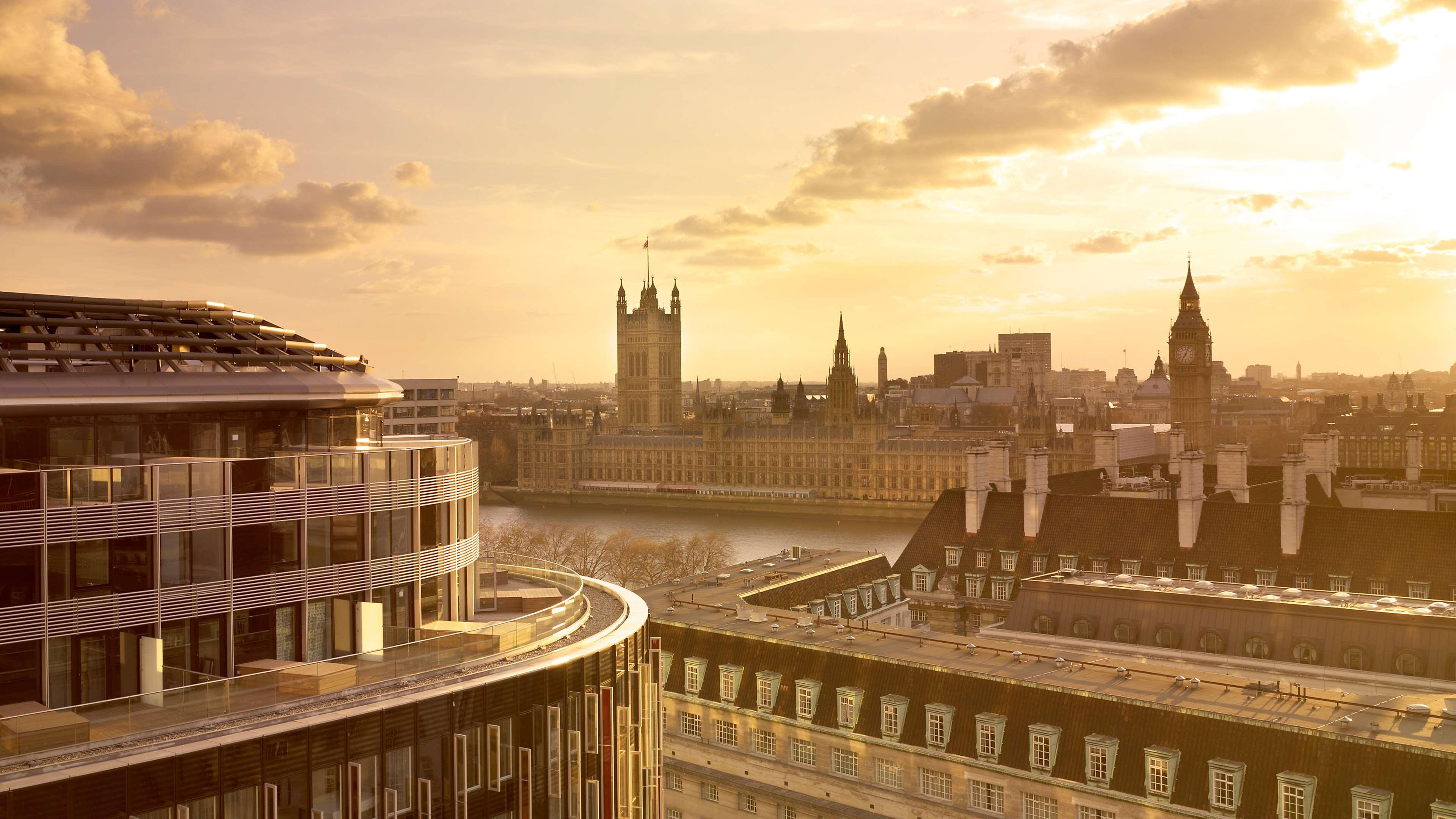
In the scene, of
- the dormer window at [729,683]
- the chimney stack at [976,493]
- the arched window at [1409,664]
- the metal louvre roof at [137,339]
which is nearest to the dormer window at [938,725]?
the dormer window at [729,683]

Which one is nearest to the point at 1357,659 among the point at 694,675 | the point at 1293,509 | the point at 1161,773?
the point at 1161,773

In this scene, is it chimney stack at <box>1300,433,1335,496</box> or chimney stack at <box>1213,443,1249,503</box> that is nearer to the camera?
chimney stack at <box>1213,443,1249,503</box>

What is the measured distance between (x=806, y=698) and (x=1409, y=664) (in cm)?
1416

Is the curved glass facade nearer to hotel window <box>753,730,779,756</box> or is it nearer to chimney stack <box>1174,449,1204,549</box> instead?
hotel window <box>753,730,779,756</box>

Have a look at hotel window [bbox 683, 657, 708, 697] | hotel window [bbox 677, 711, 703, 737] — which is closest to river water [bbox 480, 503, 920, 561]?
hotel window [bbox 677, 711, 703, 737]

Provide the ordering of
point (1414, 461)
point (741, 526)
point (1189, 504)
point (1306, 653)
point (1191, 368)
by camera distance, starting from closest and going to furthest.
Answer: point (1306, 653), point (1189, 504), point (1414, 461), point (741, 526), point (1191, 368)

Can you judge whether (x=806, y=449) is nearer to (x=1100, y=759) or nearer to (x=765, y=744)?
(x=765, y=744)

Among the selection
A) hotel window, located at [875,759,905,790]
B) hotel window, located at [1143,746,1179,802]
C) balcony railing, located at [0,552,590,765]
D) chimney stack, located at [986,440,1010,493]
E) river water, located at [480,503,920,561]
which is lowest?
river water, located at [480,503,920,561]

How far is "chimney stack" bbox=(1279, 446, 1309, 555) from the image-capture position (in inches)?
1495

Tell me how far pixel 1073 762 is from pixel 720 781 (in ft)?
30.4

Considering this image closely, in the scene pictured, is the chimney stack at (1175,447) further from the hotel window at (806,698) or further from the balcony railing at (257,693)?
the balcony railing at (257,693)

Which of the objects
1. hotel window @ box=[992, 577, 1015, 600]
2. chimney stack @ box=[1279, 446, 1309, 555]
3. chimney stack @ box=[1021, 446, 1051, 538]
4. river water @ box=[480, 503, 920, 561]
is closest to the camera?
chimney stack @ box=[1279, 446, 1309, 555]

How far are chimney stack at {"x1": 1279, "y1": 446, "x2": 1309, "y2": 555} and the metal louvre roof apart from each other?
2909 centimetres

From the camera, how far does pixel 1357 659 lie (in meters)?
29.2
